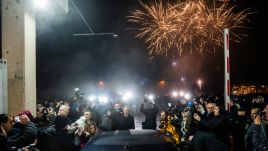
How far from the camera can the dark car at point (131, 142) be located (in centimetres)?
Answer: 558

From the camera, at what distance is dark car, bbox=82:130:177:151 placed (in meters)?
5.58

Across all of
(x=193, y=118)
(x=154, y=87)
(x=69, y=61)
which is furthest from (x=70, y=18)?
(x=154, y=87)

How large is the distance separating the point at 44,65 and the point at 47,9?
2907 centimetres

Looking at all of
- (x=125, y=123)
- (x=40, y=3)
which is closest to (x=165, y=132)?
(x=40, y=3)

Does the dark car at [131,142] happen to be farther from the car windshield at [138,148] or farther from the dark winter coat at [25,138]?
the dark winter coat at [25,138]

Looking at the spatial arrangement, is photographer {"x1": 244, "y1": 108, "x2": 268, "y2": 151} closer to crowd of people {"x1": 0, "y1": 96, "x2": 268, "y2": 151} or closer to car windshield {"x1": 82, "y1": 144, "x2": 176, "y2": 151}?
crowd of people {"x1": 0, "y1": 96, "x2": 268, "y2": 151}

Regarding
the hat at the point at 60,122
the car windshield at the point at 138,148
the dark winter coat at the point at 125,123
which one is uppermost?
the hat at the point at 60,122

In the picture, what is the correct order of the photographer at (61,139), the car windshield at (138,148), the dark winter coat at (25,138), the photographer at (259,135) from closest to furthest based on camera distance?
the car windshield at (138,148) < the dark winter coat at (25,138) < the photographer at (61,139) < the photographer at (259,135)

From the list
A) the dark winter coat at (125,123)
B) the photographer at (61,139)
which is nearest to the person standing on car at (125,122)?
the dark winter coat at (125,123)

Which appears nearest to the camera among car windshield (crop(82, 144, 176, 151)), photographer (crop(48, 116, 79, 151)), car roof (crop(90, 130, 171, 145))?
car windshield (crop(82, 144, 176, 151))

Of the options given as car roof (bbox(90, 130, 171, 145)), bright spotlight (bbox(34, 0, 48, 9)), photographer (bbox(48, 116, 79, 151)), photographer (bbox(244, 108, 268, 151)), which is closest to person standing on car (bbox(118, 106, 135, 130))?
bright spotlight (bbox(34, 0, 48, 9))

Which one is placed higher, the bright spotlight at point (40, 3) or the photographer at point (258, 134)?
the bright spotlight at point (40, 3)

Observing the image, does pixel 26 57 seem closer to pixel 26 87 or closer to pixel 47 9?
pixel 26 87

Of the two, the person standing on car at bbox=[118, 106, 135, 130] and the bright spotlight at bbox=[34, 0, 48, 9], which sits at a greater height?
the bright spotlight at bbox=[34, 0, 48, 9]
